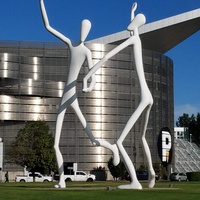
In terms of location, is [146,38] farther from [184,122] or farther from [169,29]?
[184,122]

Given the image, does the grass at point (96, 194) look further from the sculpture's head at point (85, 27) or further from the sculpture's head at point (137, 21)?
the sculpture's head at point (137, 21)

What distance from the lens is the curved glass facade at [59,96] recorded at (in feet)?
238

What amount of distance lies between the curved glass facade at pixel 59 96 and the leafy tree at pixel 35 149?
15.1 metres

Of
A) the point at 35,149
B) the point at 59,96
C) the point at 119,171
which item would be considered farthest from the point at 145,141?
the point at 59,96

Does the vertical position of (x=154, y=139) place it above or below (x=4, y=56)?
below

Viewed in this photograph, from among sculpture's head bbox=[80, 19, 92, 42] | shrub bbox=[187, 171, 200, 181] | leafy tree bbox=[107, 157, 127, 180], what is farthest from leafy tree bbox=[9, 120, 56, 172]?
sculpture's head bbox=[80, 19, 92, 42]

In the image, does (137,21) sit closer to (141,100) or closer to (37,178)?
(141,100)

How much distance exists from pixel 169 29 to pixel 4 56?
23.4 m

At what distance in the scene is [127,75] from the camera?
77125mm

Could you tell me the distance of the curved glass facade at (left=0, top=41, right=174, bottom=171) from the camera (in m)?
72.6

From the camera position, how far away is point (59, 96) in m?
74.7

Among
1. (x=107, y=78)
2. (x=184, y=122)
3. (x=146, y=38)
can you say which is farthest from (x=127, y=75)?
(x=184, y=122)

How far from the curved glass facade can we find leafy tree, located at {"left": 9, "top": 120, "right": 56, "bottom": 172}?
15093 millimetres

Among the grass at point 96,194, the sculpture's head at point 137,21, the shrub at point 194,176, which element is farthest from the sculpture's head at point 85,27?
the shrub at point 194,176
